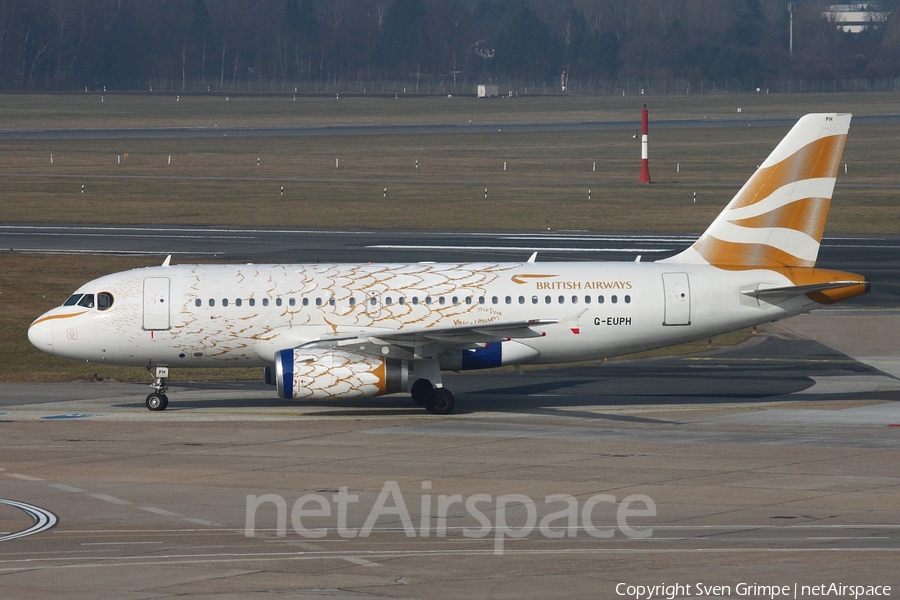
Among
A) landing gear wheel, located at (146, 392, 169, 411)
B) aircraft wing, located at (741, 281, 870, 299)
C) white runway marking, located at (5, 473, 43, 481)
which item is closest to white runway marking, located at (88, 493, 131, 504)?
white runway marking, located at (5, 473, 43, 481)

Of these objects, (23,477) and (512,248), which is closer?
(23,477)

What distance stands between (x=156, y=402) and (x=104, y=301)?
10.2 ft

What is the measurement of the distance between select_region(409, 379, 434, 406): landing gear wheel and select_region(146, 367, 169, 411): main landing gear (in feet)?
22.4

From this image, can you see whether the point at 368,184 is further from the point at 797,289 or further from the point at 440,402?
the point at 797,289

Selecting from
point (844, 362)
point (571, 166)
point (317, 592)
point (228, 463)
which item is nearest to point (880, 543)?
point (317, 592)

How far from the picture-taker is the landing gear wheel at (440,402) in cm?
3431

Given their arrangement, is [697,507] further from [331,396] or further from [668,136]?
[668,136]

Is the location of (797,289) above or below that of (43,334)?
above

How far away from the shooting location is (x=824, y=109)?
177000 mm

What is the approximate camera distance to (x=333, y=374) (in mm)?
32812

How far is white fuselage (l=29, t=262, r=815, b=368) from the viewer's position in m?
34.9

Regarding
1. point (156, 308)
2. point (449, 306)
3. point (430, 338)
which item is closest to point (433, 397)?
point (430, 338)

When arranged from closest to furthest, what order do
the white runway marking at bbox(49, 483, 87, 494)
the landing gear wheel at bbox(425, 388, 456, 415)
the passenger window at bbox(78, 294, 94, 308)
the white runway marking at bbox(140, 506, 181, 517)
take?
the white runway marking at bbox(140, 506, 181, 517) → the white runway marking at bbox(49, 483, 87, 494) → the landing gear wheel at bbox(425, 388, 456, 415) → the passenger window at bbox(78, 294, 94, 308)

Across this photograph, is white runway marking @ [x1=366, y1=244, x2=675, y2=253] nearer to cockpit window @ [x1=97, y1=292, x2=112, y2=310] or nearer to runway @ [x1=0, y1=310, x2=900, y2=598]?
runway @ [x1=0, y1=310, x2=900, y2=598]
